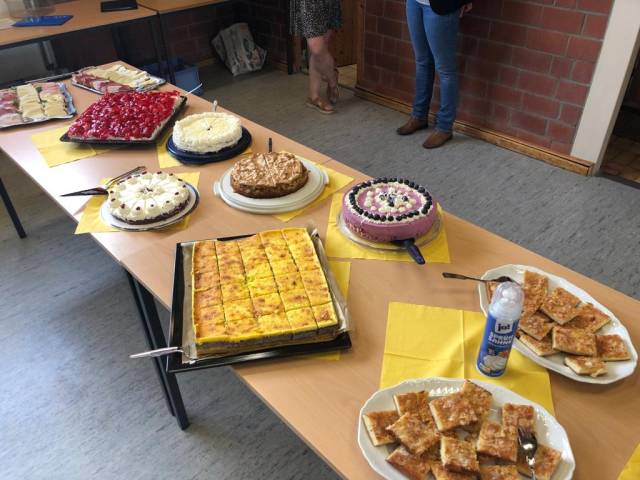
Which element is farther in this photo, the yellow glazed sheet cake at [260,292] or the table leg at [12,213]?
the table leg at [12,213]

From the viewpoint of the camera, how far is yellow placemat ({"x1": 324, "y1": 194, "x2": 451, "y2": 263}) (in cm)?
130

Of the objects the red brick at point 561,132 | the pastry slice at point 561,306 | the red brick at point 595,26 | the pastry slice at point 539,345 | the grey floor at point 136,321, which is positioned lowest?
the grey floor at point 136,321

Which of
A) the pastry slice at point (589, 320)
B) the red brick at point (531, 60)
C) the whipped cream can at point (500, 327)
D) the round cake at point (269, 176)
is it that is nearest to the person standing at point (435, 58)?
the red brick at point (531, 60)

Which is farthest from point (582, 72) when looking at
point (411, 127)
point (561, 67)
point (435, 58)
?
point (411, 127)

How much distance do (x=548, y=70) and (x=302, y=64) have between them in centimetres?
218

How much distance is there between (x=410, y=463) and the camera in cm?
84

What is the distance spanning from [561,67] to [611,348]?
2.19 meters

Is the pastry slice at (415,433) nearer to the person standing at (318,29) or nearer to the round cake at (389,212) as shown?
the round cake at (389,212)

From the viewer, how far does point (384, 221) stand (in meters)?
1.29

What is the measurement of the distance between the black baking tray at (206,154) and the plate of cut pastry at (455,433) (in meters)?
1.05

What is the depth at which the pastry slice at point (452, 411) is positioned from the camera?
0.89 m

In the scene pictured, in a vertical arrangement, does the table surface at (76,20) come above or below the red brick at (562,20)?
below

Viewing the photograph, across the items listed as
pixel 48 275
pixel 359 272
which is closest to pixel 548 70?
pixel 359 272

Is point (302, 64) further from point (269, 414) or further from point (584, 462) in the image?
point (584, 462)
